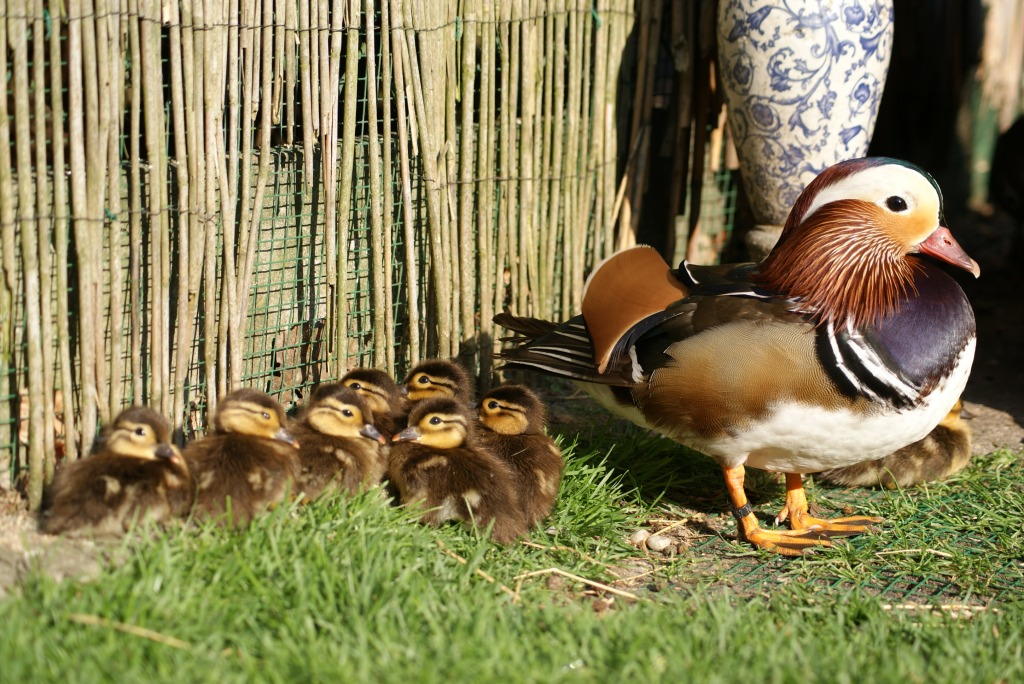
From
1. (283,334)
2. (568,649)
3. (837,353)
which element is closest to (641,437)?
(837,353)

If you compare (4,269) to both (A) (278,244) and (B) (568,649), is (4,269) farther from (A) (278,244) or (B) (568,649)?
(B) (568,649)

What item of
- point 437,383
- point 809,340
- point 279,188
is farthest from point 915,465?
point 279,188

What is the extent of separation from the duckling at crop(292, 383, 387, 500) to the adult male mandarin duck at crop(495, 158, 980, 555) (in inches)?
34.4

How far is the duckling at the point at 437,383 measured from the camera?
15.4 feet

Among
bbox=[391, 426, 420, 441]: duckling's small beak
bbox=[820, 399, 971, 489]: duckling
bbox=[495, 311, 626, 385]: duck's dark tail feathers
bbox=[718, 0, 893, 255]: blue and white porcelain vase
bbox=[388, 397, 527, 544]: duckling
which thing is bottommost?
bbox=[820, 399, 971, 489]: duckling

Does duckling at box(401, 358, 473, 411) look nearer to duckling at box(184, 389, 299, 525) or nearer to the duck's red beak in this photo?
duckling at box(184, 389, 299, 525)

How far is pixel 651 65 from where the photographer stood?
6.21 metres

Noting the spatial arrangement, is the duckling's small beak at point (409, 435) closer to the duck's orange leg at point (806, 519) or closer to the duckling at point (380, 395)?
the duckling at point (380, 395)

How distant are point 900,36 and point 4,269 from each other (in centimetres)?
680

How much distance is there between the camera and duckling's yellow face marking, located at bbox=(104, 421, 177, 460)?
12.1 ft

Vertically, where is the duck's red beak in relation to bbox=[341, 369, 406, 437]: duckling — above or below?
above

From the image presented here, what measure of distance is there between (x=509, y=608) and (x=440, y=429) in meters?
0.87

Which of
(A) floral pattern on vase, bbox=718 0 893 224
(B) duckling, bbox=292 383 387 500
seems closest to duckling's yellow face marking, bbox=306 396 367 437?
(B) duckling, bbox=292 383 387 500

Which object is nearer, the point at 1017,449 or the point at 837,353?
the point at 837,353
